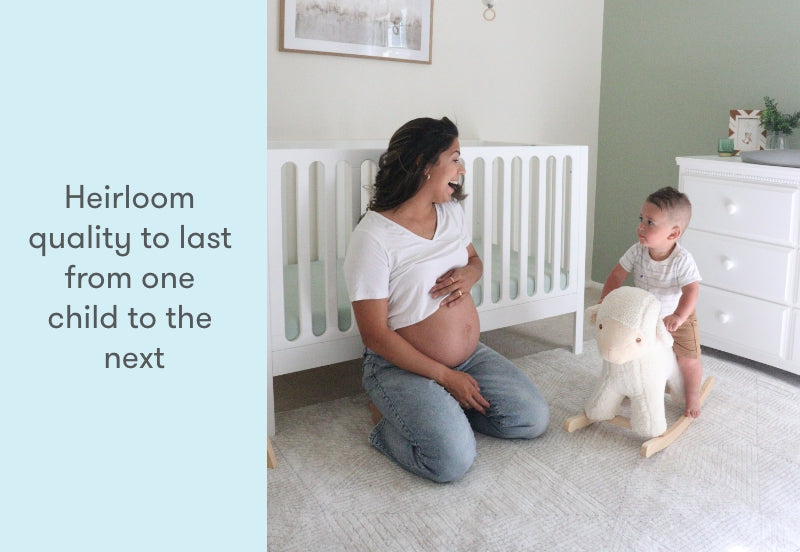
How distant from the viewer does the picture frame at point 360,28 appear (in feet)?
8.25

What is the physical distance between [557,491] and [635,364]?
1.27ft

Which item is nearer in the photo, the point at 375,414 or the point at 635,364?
the point at 635,364

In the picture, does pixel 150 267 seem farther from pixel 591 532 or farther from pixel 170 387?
pixel 591 532

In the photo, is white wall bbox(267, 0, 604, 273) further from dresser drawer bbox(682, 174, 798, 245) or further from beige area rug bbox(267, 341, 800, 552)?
beige area rug bbox(267, 341, 800, 552)

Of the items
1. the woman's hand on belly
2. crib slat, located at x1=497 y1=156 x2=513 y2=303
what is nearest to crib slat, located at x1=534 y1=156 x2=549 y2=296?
crib slat, located at x1=497 y1=156 x2=513 y2=303

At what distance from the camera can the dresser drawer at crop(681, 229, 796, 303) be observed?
225 cm

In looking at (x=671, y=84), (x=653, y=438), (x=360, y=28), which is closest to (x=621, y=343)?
(x=653, y=438)

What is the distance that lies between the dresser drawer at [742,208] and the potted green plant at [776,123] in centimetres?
34

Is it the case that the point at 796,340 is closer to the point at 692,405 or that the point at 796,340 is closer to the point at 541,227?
the point at 692,405

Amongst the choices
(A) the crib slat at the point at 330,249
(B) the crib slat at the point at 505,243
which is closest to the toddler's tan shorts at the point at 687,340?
(B) the crib slat at the point at 505,243

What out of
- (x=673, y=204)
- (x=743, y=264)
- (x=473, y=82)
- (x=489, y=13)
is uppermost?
(x=489, y=13)

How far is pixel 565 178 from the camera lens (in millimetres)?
2428

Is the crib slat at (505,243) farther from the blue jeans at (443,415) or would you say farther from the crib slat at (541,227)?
the blue jeans at (443,415)

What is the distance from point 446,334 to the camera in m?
1.84
